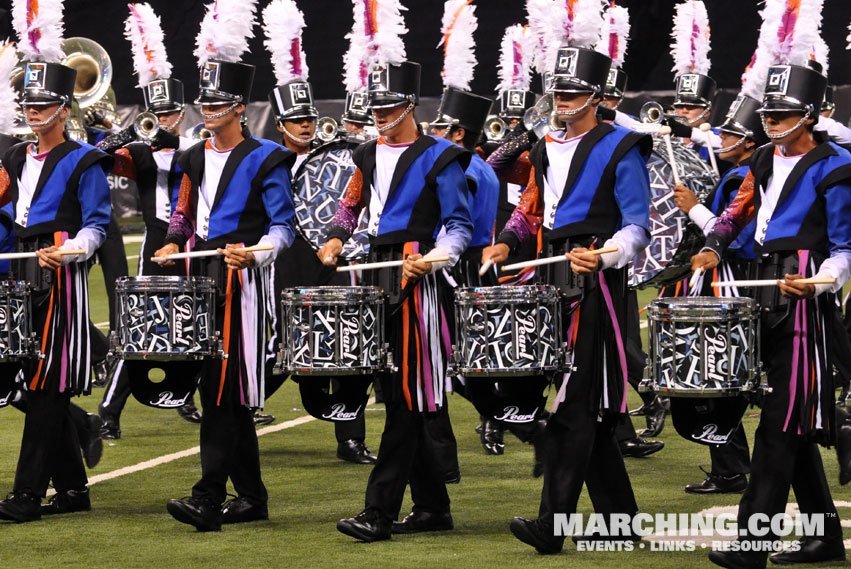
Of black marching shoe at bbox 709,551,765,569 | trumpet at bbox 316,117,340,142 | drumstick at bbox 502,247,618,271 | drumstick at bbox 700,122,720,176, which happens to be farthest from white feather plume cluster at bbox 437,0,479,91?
trumpet at bbox 316,117,340,142

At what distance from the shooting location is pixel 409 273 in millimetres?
6316

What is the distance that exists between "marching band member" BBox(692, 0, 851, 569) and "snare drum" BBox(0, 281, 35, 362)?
2.98 metres

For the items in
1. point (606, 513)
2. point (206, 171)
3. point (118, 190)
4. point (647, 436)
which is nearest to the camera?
point (606, 513)

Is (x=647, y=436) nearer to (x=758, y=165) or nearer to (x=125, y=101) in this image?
(x=758, y=165)

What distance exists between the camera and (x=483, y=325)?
5.96m

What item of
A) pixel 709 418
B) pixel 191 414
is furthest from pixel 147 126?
pixel 709 418

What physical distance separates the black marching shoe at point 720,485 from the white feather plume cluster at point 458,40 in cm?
225

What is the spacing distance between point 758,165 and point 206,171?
2.33 m

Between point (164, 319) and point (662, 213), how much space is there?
277cm

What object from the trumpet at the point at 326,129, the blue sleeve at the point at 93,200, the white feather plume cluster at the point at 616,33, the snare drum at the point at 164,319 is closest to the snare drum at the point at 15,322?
the blue sleeve at the point at 93,200

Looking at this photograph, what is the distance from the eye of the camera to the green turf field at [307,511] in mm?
6098

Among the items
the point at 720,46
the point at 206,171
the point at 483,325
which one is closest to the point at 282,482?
the point at 206,171

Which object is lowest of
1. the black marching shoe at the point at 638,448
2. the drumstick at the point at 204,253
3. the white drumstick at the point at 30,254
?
the black marching shoe at the point at 638,448

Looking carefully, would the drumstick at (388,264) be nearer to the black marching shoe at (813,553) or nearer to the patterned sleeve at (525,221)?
the patterned sleeve at (525,221)
